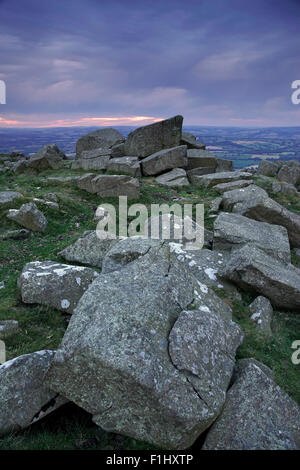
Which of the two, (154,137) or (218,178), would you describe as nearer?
(218,178)

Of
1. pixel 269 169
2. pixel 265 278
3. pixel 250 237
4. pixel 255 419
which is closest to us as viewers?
pixel 255 419

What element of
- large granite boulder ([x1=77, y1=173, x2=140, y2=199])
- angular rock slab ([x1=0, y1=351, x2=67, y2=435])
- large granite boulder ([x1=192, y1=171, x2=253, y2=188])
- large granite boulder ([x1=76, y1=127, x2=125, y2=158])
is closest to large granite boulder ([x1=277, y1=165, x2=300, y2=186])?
large granite boulder ([x1=192, y1=171, x2=253, y2=188])

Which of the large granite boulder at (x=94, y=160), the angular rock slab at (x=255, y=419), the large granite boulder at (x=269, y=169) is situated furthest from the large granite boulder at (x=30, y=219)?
the large granite boulder at (x=269, y=169)

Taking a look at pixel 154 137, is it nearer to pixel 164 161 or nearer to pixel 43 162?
pixel 164 161

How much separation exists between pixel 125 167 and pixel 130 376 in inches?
924

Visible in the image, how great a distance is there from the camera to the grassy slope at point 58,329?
18.5ft

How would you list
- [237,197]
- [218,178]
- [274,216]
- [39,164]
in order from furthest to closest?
[39,164] → [218,178] → [237,197] → [274,216]

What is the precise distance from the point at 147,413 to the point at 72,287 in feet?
17.5

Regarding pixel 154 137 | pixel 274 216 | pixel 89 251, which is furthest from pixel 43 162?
pixel 274 216

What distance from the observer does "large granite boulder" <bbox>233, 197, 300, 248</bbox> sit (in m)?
15.2

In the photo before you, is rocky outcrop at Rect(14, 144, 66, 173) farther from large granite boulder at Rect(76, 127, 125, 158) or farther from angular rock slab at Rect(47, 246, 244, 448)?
angular rock slab at Rect(47, 246, 244, 448)

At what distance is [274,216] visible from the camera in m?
15.4

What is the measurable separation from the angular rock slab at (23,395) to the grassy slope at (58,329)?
0.25 meters

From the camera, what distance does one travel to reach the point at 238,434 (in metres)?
5.52
